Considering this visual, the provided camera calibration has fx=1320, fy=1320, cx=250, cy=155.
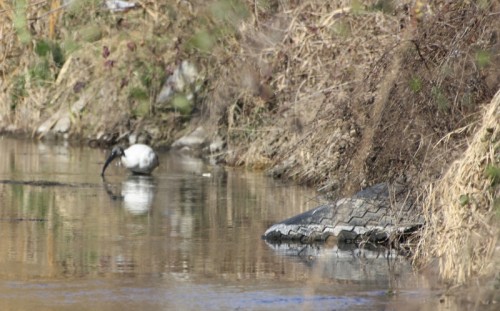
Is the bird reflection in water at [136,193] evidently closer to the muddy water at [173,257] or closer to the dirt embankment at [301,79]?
the muddy water at [173,257]

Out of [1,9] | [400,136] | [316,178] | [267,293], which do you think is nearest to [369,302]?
[267,293]

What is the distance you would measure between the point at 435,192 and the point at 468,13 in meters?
1.63

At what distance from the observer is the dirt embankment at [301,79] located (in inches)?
346

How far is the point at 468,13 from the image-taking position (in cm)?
1019

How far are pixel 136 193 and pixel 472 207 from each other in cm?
818

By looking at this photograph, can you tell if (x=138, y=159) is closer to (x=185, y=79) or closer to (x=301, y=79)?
(x=301, y=79)

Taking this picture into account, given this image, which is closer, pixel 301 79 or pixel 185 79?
pixel 301 79

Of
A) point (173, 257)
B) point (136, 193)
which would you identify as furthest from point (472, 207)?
point (136, 193)

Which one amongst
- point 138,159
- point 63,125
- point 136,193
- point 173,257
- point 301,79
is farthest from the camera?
point 63,125

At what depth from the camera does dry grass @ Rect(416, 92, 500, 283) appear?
888 cm

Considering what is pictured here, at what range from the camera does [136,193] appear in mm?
16656

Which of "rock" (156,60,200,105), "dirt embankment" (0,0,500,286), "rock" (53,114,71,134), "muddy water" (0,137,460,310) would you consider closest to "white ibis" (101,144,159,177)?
"dirt embankment" (0,0,500,286)

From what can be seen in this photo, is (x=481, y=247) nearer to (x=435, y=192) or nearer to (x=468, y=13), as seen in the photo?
(x=435, y=192)

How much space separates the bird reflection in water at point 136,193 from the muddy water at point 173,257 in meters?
0.01
